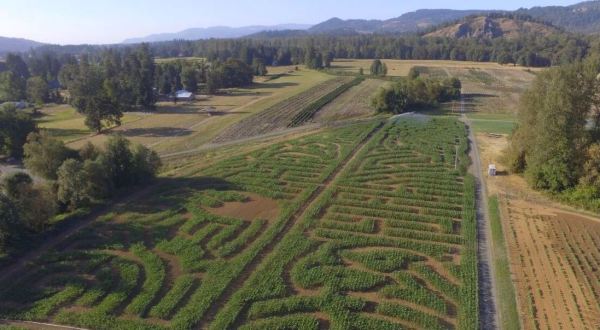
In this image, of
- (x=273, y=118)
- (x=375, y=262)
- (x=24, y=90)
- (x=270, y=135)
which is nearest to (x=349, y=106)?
(x=273, y=118)

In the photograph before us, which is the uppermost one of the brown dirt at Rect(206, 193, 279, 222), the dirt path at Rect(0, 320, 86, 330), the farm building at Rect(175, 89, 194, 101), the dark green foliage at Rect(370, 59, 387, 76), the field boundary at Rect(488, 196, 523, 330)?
the dark green foliage at Rect(370, 59, 387, 76)

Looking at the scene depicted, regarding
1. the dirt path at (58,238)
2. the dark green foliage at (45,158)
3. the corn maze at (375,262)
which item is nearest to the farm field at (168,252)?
the dirt path at (58,238)

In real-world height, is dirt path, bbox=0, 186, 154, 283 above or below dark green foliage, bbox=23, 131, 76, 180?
below

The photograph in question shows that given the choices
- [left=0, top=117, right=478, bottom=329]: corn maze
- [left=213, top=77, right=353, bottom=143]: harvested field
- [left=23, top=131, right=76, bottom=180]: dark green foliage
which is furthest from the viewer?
[left=213, top=77, right=353, bottom=143]: harvested field

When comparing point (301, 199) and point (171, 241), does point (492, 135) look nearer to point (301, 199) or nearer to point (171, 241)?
point (301, 199)

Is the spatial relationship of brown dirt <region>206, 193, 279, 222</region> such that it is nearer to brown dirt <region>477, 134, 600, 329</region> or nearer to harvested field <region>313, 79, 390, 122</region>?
brown dirt <region>477, 134, 600, 329</region>

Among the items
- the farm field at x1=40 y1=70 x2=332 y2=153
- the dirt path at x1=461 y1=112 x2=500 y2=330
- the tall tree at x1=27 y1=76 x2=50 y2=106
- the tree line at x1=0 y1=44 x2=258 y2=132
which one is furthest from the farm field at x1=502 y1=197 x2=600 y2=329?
the tall tree at x1=27 y1=76 x2=50 y2=106

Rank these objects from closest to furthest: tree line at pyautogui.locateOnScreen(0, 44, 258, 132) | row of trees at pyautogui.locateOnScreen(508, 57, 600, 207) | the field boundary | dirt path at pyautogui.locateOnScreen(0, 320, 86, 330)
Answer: dirt path at pyautogui.locateOnScreen(0, 320, 86, 330), the field boundary, row of trees at pyautogui.locateOnScreen(508, 57, 600, 207), tree line at pyautogui.locateOnScreen(0, 44, 258, 132)

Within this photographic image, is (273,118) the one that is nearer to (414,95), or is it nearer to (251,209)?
(414,95)
